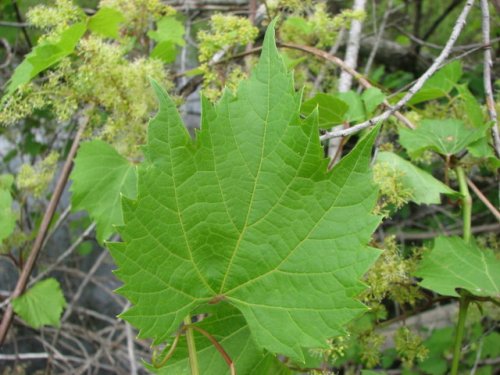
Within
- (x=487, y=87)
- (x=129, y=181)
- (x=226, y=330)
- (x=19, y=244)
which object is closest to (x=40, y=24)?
(x=129, y=181)

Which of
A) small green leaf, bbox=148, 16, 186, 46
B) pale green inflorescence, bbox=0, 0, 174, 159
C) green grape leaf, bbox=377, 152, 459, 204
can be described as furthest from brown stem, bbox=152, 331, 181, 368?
small green leaf, bbox=148, 16, 186, 46

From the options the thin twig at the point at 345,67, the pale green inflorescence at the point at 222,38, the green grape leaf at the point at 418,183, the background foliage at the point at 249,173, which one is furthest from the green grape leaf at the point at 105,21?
the green grape leaf at the point at 418,183

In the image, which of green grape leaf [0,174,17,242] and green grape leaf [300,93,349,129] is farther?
green grape leaf [0,174,17,242]

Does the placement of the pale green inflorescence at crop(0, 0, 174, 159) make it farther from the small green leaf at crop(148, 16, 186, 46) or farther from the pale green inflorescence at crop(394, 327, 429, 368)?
the pale green inflorescence at crop(394, 327, 429, 368)

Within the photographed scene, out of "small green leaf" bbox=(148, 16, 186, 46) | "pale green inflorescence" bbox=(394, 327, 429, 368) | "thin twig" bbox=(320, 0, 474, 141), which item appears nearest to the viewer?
"thin twig" bbox=(320, 0, 474, 141)

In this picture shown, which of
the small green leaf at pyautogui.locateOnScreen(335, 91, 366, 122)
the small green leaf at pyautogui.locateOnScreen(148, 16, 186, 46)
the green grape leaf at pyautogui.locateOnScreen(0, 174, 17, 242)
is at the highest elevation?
the small green leaf at pyautogui.locateOnScreen(148, 16, 186, 46)

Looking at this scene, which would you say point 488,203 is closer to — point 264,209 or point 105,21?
point 264,209
